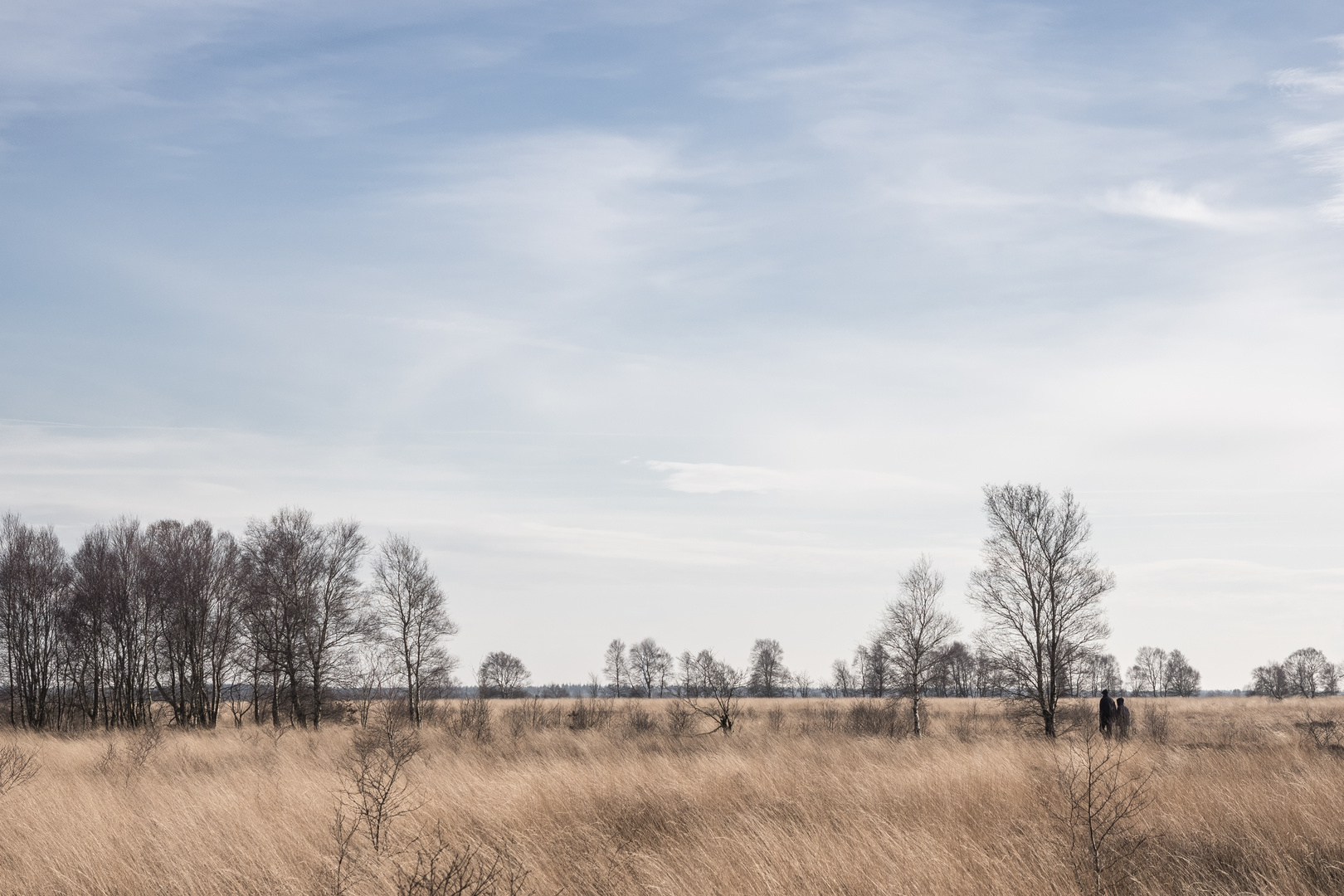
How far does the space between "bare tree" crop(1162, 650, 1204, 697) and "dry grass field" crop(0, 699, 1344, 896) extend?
13189cm

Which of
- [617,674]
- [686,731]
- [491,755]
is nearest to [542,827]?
[491,755]

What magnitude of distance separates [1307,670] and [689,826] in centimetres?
11768

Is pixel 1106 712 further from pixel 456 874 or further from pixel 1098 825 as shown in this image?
pixel 456 874

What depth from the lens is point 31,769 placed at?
15.8 m

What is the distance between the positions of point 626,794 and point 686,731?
1449 centimetres

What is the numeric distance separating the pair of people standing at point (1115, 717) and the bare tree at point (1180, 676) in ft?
411

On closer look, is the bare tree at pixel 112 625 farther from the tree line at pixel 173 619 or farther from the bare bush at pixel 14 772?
the bare bush at pixel 14 772

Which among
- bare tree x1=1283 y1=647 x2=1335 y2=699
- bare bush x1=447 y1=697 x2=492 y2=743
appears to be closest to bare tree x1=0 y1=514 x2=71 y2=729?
bare bush x1=447 y1=697 x2=492 y2=743

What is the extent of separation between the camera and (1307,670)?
98125 mm

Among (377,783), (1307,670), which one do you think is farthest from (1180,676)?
(377,783)

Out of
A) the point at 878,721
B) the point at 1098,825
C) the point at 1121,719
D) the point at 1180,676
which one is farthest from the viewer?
the point at 1180,676

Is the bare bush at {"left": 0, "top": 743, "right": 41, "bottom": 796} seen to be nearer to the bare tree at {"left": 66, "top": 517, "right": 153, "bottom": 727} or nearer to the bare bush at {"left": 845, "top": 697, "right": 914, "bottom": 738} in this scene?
the bare bush at {"left": 845, "top": 697, "right": 914, "bottom": 738}

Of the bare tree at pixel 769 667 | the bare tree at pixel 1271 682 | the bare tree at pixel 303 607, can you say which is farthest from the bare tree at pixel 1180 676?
the bare tree at pixel 303 607

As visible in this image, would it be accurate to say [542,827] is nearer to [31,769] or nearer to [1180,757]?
[1180,757]
